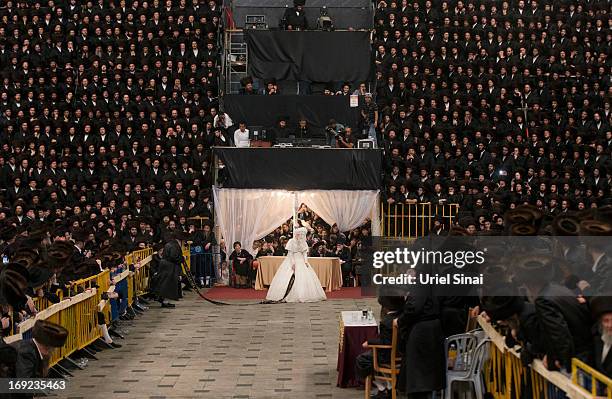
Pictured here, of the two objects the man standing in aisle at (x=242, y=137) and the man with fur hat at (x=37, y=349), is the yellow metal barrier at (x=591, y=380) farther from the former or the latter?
the man standing in aisle at (x=242, y=137)

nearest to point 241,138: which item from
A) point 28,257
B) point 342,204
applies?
point 342,204

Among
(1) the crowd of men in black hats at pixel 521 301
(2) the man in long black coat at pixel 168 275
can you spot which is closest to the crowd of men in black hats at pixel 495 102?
(2) the man in long black coat at pixel 168 275

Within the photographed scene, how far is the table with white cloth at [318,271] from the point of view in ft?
72.5

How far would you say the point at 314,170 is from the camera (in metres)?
24.2

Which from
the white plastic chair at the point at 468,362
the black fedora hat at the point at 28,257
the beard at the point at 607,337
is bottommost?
the white plastic chair at the point at 468,362

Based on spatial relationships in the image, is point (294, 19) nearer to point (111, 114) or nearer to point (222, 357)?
point (111, 114)

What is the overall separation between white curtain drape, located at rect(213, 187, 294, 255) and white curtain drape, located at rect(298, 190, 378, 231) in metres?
Answer: 0.57

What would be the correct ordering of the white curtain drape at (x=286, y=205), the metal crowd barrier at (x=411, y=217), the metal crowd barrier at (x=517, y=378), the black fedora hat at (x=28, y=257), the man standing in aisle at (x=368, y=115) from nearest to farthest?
the metal crowd barrier at (x=517, y=378), the black fedora hat at (x=28, y=257), the metal crowd barrier at (x=411, y=217), the white curtain drape at (x=286, y=205), the man standing in aisle at (x=368, y=115)

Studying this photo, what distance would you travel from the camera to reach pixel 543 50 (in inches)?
1101

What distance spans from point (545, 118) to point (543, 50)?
2820 millimetres

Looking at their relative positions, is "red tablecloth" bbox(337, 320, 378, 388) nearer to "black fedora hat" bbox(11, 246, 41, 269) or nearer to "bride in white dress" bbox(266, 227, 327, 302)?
"black fedora hat" bbox(11, 246, 41, 269)

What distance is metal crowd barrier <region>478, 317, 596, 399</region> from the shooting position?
657cm

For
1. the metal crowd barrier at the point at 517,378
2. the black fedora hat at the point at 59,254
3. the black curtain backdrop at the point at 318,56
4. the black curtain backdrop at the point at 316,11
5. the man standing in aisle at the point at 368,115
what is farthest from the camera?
the black curtain backdrop at the point at 316,11

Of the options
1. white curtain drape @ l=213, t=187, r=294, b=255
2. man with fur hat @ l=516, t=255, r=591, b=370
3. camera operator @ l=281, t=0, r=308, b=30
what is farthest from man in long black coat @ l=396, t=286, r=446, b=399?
camera operator @ l=281, t=0, r=308, b=30
